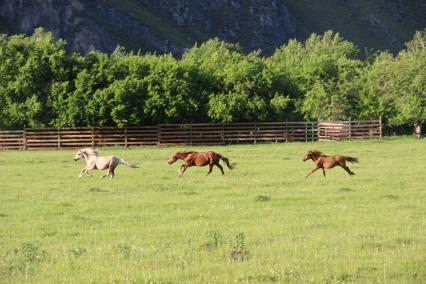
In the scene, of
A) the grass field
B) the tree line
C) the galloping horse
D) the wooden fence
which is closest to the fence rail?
the wooden fence

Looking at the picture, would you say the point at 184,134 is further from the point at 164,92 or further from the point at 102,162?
the point at 102,162

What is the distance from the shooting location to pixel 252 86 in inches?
2783

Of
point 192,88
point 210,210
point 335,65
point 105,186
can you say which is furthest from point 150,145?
point 210,210

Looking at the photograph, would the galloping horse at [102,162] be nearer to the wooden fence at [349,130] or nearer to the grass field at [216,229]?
the grass field at [216,229]

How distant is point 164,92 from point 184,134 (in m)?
4.27

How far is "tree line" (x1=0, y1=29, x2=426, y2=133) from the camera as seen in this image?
63531mm

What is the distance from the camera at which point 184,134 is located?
65.8m

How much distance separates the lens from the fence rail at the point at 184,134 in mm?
64062

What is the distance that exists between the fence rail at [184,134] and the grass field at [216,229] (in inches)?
1391

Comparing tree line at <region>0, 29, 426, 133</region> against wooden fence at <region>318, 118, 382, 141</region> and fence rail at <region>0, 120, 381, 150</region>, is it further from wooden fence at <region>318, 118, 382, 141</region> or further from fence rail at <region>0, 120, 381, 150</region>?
wooden fence at <region>318, 118, 382, 141</region>

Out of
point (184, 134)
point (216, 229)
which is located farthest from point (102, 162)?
point (184, 134)

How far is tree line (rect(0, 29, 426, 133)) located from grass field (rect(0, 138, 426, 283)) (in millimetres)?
35261

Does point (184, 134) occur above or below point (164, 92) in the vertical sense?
below

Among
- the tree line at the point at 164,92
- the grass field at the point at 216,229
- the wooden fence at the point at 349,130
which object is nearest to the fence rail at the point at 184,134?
the wooden fence at the point at 349,130
